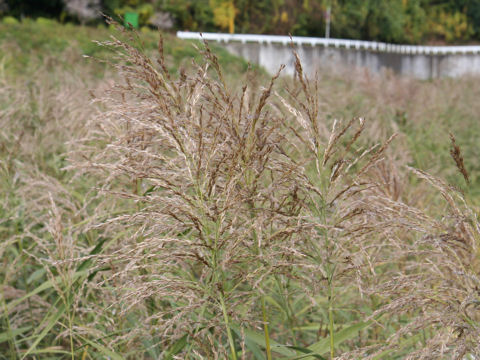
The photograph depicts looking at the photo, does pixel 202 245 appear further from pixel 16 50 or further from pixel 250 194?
pixel 16 50

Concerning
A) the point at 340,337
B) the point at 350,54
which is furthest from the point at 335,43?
the point at 340,337

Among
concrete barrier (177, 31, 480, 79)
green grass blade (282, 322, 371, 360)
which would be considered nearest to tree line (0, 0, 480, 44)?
concrete barrier (177, 31, 480, 79)

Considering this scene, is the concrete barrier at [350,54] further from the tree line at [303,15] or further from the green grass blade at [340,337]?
the green grass blade at [340,337]

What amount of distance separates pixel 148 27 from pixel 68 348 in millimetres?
25035

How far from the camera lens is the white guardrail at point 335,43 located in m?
27.0

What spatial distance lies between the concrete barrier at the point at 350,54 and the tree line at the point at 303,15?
5.28ft

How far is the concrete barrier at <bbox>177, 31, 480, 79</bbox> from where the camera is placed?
25.3 m

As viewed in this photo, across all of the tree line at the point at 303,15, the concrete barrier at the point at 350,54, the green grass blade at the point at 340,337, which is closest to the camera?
the green grass blade at the point at 340,337

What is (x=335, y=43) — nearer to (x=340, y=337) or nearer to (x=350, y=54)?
(x=350, y=54)

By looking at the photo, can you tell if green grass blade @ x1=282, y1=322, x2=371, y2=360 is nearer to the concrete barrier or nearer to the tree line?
the concrete barrier

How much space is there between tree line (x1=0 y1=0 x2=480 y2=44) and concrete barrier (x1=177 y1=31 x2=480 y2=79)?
1608 mm

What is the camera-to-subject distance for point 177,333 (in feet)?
5.32

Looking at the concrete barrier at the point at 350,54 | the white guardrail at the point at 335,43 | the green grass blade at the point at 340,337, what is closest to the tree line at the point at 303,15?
the white guardrail at the point at 335,43

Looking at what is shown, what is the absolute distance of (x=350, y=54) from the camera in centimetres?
3294
